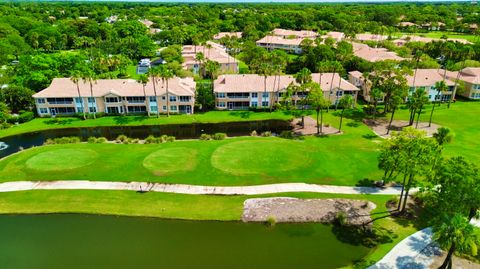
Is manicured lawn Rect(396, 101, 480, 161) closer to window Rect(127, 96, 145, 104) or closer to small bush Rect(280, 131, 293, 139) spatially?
small bush Rect(280, 131, 293, 139)

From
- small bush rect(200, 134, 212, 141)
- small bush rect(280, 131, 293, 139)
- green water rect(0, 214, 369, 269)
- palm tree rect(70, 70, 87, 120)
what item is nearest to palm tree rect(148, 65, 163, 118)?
palm tree rect(70, 70, 87, 120)

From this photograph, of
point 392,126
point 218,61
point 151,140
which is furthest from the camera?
point 218,61

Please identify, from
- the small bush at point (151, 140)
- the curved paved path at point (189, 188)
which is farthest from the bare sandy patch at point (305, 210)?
the small bush at point (151, 140)

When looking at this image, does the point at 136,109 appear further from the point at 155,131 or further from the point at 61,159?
the point at 61,159

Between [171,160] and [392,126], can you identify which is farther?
[392,126]

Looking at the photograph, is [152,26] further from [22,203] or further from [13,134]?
[22,203]

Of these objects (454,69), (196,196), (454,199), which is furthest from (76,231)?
(454,69)

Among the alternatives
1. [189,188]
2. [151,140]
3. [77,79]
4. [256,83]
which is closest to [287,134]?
[256,83]
